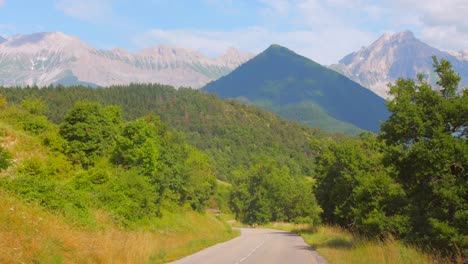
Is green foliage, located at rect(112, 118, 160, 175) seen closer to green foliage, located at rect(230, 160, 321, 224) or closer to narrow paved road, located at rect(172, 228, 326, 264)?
narrow paved road, located at rect(172, 228, 326, 264)

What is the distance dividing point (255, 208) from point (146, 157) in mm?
81925

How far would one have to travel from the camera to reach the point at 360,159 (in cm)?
4234

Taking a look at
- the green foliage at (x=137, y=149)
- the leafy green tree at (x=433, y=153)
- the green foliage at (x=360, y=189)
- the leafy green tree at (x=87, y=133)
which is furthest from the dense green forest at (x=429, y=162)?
the leafy green tree at (x=87, y=133)

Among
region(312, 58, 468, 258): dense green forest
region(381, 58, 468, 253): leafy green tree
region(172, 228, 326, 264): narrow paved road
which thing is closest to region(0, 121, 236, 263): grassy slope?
region(172, 228, 326, 264): narrow paved road

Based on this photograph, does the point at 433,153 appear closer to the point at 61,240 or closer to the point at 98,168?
the point at 61,240

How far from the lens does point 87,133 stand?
156 feet

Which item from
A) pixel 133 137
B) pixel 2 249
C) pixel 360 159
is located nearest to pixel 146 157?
pixel 133 137

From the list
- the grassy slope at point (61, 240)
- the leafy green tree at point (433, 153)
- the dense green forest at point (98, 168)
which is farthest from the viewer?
the dense green forest at point (98, 168)

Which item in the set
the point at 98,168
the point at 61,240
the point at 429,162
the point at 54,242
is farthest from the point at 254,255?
the point at 54,242

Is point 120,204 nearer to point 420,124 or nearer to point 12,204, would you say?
point 12,204

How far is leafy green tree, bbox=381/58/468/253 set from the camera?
17812 mm

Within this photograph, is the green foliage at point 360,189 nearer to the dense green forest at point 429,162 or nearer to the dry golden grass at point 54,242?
the dense green forest at point 429,162

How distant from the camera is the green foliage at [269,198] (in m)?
118

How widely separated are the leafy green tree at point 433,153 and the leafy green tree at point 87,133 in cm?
3146
